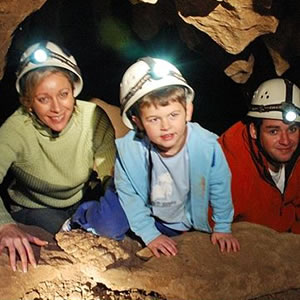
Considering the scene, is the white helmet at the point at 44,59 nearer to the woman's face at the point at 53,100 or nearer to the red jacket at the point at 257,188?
the woman's face at the point at 53,100

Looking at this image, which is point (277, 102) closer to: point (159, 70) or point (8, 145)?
point (159, 70)

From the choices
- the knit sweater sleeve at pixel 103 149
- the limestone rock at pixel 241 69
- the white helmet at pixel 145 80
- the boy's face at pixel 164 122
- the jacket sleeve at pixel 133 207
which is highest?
the limestone rock at pixel 241 69

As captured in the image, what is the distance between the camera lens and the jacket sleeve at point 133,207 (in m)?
2.98

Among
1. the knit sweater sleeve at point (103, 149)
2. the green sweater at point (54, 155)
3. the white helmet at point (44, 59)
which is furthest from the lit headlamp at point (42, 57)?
the knit sweater sleeve at point (103, 149)

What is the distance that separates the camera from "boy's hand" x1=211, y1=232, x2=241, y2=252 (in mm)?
2988

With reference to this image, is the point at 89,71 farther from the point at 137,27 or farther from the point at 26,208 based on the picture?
the point at 26,208

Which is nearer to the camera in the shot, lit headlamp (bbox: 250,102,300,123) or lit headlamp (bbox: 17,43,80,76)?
lit headlamp (bbox: 17,43,80,76)

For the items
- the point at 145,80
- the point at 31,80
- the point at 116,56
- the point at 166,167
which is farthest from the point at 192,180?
the point at 116,56

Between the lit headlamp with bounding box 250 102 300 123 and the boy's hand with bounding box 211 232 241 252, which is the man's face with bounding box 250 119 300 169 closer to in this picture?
the lit headlamp with bounding box 250 102 300 123

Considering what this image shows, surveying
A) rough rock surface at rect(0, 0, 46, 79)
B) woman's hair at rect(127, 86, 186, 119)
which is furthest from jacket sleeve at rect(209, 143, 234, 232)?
rough rock surface at rect(0, 0, 46, 79)

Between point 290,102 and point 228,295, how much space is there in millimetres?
1480

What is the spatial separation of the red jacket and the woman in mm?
936

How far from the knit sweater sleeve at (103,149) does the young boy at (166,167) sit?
484 mm

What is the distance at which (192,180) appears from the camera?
Result: 2955 mm
